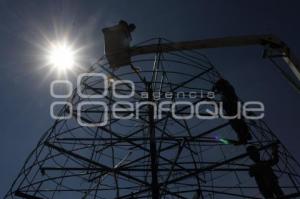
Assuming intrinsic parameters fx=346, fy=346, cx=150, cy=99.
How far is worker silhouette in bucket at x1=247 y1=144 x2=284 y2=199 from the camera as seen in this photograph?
35.5 ft

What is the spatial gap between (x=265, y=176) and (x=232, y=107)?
2.50 m

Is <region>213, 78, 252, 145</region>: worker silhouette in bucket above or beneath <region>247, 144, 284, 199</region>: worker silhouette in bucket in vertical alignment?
above

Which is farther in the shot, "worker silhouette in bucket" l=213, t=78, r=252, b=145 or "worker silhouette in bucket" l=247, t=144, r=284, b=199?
"worker silhouette in bucket" l=213, t=78, r=252, b=145

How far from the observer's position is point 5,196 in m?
9.93

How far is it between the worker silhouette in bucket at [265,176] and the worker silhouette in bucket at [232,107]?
0.63 meters

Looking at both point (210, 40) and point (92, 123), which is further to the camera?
point (210, 40)

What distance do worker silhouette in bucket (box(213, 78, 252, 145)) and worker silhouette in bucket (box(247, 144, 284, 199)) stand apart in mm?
630

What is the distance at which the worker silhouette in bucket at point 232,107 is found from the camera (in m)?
11.4

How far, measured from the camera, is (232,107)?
11.9 meters

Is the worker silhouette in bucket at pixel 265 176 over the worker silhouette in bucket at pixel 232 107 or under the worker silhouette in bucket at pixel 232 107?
under

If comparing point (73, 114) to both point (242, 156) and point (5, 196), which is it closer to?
point (5, 196)

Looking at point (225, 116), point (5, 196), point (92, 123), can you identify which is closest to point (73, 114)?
point (92, 123)

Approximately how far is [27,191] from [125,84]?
5553 mm

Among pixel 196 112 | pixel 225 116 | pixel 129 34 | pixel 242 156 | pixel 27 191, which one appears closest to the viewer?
pixel 242 156
